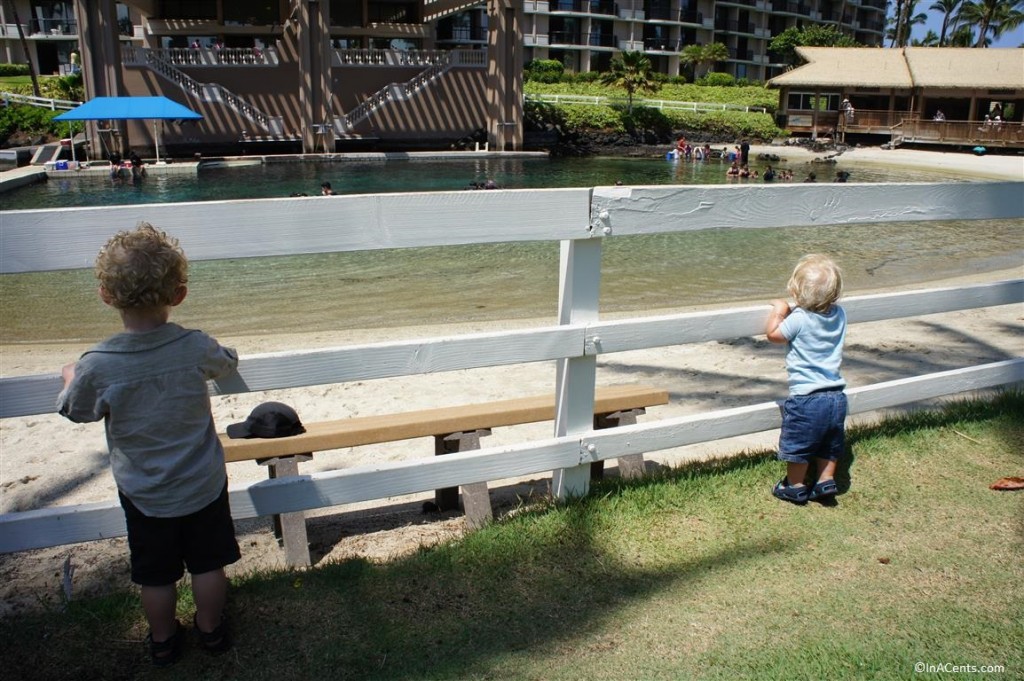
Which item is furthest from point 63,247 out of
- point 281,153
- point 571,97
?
point 571,97

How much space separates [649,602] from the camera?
9.41ft

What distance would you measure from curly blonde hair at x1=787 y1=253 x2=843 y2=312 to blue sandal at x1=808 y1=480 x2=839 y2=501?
2.41 feet

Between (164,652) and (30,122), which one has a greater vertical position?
(30,122)

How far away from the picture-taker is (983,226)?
19844 millimetres

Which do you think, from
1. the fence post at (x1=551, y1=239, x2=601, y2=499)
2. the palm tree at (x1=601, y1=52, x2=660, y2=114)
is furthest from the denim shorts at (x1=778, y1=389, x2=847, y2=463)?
the palm tree at (x1=601, y1=52, x2=660, y2=114)

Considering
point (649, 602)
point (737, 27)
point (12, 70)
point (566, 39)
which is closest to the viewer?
point (649, 602)

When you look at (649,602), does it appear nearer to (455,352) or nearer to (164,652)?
(455,352)

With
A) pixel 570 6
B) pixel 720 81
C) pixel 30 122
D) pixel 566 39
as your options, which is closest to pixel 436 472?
pixel 30 122

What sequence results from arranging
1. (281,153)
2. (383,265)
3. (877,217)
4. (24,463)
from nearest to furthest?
1. (877,217)
2. (24,463)
3. (383,265)
4. (281,153)

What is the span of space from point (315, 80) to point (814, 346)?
40.4 meters

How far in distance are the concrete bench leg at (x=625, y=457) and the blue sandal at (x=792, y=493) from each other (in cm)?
72

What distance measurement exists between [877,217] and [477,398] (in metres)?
Answer: 3.59

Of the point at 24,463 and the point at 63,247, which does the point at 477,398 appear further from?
the point at 63,247

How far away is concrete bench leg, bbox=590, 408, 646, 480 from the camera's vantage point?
4.22m
